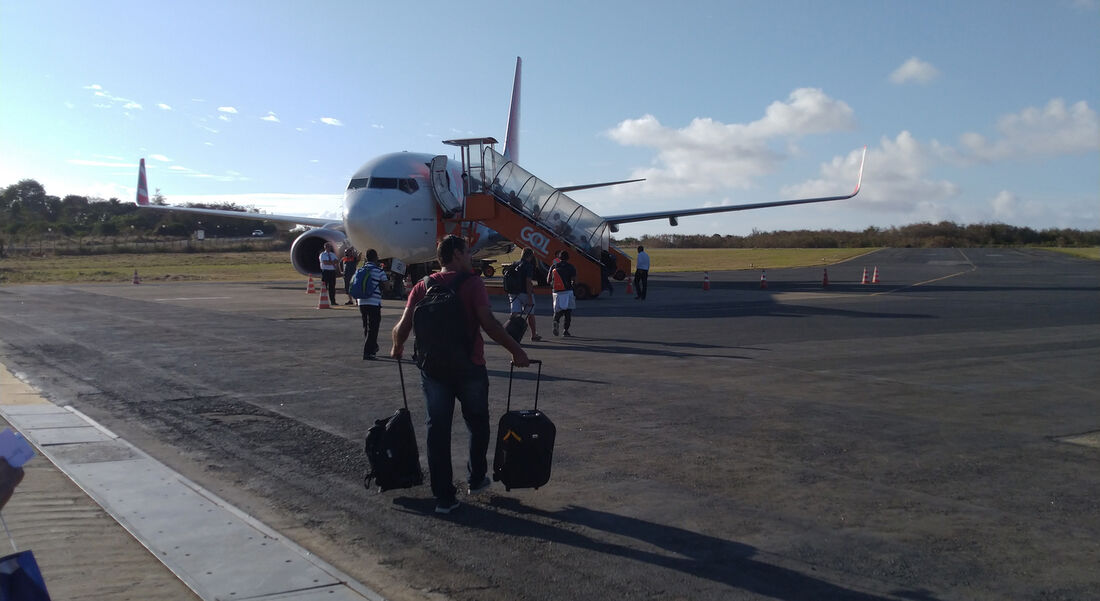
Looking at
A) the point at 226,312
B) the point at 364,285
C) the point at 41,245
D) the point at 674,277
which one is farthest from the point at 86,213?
the point at 364,285

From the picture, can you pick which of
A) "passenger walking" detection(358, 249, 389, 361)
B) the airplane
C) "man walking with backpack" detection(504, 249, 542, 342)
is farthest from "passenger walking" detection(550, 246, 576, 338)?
the airplane

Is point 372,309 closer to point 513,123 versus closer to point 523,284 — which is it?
point 523,284

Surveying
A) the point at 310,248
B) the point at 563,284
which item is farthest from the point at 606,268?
Answer: the point at 563,284

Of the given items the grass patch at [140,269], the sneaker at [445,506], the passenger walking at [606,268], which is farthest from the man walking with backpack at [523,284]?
the grass patch at [140,269]

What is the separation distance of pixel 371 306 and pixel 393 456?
7.02 metres

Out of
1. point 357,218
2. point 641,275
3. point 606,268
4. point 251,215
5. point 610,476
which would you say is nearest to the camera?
point 610,476

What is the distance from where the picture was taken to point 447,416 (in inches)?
222

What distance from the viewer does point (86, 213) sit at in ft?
235

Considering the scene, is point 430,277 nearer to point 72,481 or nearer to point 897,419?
point 72,481

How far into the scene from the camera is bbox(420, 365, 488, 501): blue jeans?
5.53m

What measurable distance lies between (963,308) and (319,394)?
17.0 metres

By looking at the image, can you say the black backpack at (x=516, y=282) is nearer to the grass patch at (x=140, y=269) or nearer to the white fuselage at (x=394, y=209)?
the white fuselage at (x=394, y=209)

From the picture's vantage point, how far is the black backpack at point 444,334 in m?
5.53

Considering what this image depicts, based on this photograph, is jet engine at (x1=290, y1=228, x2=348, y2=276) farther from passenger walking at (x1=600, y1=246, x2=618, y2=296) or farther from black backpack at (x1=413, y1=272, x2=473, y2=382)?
black backpack at (x1=413, y1=272, x2=473, y2=382)
